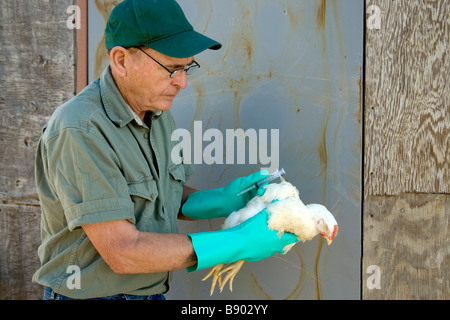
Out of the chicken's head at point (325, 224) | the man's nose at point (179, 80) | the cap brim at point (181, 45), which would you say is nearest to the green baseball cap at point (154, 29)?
the cap brim at point (181, 45)

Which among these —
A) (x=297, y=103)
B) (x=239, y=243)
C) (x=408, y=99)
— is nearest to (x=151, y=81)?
(x=239, y=243)

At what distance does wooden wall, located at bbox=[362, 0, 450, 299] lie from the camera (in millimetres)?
2266

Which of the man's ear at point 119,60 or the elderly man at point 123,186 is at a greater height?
the man's ear at point 119,60

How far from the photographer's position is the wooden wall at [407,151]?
2.27 meters

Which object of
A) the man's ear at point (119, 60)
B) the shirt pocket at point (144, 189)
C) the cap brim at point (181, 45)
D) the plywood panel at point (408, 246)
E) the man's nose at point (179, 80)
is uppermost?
the cap brim at point (181, 45)

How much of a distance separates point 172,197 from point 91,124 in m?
0.55

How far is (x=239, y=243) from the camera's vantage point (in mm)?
1618

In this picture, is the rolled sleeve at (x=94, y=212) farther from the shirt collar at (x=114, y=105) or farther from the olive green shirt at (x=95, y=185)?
the shirt collar at (x=114, y=105)

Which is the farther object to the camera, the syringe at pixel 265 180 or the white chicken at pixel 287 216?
the syringe at pixel 265 180

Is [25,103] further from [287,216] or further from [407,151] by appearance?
[407,151]

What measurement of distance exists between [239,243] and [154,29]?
85 cm

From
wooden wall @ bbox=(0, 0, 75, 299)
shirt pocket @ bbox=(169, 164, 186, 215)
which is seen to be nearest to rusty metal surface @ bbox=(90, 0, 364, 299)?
wooden wall @ bbox=(0, 0, 75, 299)

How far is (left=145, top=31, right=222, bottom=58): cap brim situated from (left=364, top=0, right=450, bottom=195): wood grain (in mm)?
1118

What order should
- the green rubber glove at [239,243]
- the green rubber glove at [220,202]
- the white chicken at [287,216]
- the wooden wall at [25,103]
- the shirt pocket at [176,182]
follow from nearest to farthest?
the green rubber glove at [239,243]
the white chicken at [287,216]
the shirt pocket at [176,182]
the green rubber glove at [220,202]
the wooden wall at [25,103]
